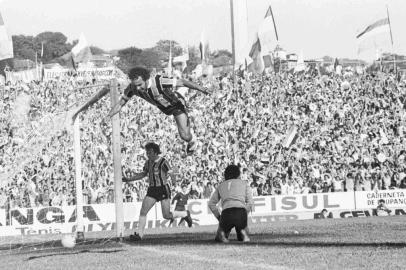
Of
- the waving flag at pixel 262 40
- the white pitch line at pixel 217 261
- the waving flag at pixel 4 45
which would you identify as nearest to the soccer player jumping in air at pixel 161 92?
the white pitch line at pixel 217 261

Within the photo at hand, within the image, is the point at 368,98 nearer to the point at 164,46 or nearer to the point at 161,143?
the point at 161,143

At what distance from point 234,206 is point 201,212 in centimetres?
1466

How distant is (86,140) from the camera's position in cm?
2917

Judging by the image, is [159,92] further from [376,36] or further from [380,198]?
Result: [376,36]

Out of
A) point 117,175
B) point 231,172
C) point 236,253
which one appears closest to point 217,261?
point 236,253

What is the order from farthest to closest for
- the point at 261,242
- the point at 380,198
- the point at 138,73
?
the point at 380,198 < the point at 138,73 < the point at 261,242

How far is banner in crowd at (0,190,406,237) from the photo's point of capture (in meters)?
26.3

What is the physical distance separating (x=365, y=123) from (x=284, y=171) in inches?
198

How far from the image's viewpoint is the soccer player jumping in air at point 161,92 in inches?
547

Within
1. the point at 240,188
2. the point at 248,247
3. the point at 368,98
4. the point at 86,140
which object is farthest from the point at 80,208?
the point at 368,98

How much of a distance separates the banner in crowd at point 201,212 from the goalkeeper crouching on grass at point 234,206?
12.8 m

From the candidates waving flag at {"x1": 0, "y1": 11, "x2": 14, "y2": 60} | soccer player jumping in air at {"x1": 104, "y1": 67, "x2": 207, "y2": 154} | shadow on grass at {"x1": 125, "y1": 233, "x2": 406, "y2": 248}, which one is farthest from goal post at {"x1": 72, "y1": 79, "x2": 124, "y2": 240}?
waving flag at {"x1": 0, "y1": 11, "x2": 14, "y2": 60}

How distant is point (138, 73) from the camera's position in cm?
A: 1388

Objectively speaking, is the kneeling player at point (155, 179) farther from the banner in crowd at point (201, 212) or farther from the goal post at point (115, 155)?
the banner in crowd at point (201, 212)
